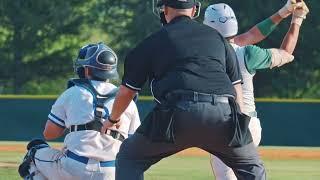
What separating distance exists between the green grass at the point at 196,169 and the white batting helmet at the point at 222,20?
435cm

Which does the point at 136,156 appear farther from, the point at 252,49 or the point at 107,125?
the point at 252,49

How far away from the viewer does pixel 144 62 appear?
604 centimetres

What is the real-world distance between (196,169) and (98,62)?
25.2 ft

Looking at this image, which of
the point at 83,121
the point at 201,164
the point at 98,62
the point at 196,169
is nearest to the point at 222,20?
the point at 98,62

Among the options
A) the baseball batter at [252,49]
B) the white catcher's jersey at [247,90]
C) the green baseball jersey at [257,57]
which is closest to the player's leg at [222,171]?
the baseball batter at [252,49]

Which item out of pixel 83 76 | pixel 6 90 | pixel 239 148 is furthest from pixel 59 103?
pixel 6 90

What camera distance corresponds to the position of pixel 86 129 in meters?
6.66

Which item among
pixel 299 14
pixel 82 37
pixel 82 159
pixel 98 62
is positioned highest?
pixel 299 14

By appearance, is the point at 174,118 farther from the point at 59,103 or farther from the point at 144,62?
the point at 59,103

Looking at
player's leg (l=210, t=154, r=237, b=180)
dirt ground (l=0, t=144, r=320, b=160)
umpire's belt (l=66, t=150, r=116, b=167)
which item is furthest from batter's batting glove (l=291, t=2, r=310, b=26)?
dirt ground (l=0, t=144, r=320, b=160)

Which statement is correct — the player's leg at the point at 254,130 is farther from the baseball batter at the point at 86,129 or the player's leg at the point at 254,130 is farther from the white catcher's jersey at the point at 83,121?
the white catcher's jersey at the point at 83,121

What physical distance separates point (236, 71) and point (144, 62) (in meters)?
0.68

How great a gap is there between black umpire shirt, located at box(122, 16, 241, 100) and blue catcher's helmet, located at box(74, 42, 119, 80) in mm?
759

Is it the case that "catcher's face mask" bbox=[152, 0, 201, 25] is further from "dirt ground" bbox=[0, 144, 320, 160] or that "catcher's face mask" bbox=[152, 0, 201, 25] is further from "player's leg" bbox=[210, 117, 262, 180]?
"dirt ground" bbox=[0, 144, 320, 160]
